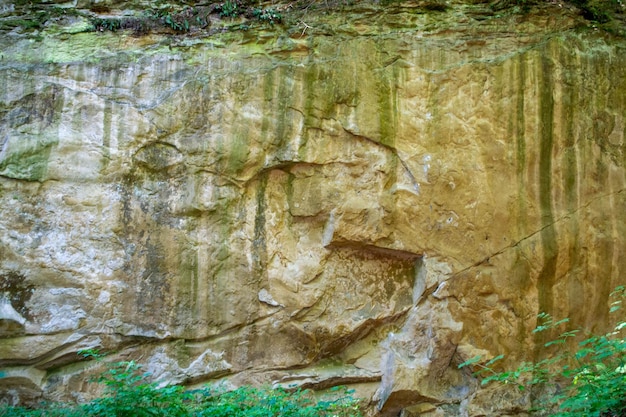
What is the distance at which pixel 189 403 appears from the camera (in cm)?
514

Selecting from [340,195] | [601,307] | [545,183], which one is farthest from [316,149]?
[601,307]

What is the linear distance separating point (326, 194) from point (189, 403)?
2.06 m

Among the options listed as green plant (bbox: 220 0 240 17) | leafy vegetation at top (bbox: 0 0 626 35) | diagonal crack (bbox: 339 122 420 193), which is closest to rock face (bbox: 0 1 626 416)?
diagonal crack (bbox: 339 122 420 193)

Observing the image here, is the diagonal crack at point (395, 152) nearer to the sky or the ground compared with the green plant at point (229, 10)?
nearer to the ground

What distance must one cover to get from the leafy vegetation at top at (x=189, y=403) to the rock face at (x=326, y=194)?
21 centimetres

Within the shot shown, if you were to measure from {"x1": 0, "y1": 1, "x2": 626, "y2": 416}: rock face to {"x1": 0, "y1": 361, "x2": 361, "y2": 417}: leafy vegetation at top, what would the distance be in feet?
0.69

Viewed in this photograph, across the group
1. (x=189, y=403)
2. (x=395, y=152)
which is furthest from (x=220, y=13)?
(x=189, y=403)

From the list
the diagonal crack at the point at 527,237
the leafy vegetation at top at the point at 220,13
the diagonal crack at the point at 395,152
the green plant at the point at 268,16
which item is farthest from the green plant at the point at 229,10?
the diagonal crack at the point at 527,237

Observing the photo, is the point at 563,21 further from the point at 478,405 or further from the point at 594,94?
the point at 478,405

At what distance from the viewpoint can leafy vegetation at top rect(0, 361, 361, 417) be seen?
169 inches

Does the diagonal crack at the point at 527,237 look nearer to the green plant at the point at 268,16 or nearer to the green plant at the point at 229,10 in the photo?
the green plant at the point at 268,16

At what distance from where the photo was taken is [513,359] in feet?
18.7

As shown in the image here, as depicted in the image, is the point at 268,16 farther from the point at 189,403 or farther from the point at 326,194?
the point at 189,403

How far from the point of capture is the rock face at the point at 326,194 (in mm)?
5352
